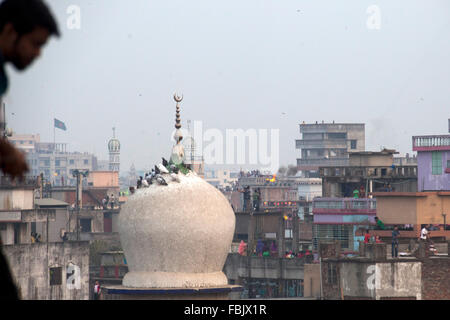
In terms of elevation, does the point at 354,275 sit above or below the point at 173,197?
below

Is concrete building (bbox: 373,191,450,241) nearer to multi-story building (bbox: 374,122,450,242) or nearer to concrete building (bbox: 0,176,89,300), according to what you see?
multi-story building (bbox: 374,122,450,242)

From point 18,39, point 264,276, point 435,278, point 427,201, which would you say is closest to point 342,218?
point 264,276

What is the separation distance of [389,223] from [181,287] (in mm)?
39395

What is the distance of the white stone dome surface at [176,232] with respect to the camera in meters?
35.1

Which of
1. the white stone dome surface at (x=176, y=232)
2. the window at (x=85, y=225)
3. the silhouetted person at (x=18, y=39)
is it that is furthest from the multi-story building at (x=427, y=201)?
the window at (x=85, y=225)

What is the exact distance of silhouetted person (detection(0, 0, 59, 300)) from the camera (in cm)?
477

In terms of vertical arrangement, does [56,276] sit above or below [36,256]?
below

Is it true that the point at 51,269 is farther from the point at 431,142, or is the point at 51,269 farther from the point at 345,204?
the point at 431,142

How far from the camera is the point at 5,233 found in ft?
249

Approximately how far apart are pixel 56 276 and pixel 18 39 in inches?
2749

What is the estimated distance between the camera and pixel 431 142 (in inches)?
3017

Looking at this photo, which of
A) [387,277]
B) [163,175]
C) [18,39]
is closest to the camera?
[18,39]
